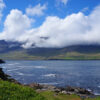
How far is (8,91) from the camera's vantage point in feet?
45.4

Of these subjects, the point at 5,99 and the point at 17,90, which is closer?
the point at 5,99

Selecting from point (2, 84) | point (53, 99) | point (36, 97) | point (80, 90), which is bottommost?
point (80, 90)

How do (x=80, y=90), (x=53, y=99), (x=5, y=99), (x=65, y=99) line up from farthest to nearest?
(x=80, y=90) < (x=65, y=99) < (x=53, y=99) < (x=5, y=99)

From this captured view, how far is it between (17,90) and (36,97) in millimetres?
1814

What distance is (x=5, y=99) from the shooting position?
12.8 metres

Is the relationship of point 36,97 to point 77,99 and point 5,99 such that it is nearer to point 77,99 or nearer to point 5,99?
point 5,99

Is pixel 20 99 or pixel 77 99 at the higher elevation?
Answer: pixel 20 99

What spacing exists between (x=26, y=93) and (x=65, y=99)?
2292cm

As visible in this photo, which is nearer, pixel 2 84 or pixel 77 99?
pixel 2 84

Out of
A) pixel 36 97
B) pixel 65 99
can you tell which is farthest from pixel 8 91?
pixel 65 99

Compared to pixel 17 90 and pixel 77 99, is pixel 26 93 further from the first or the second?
pixel 77 99

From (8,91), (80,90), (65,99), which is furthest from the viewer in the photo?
(80,90)

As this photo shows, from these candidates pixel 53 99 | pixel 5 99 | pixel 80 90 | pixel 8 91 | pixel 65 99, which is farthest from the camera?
pixel 80 90

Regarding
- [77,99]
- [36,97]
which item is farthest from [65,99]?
[36,97]
